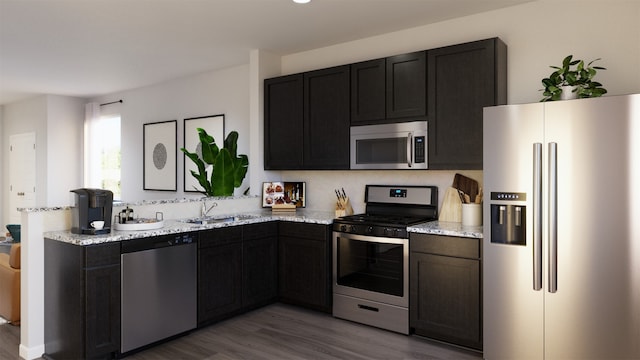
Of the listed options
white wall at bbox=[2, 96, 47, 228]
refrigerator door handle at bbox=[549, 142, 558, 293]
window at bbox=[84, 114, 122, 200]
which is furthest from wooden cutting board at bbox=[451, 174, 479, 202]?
white wall at bbox=[2, 96, 47, 228]

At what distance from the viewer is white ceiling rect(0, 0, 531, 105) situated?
3.45 meters

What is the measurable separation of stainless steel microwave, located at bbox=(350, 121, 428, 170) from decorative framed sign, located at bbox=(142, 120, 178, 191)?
10.6ft

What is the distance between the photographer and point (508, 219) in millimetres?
2807

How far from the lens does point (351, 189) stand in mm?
4391

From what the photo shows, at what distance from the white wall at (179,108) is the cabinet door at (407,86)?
1.78m

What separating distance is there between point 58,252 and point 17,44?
110 inches

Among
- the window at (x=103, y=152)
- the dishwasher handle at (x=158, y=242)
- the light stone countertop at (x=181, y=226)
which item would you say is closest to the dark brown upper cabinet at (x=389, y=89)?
the light stone countertop at (x=181, y=226)

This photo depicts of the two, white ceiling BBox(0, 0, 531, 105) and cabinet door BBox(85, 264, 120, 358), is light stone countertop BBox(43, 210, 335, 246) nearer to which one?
cabinet door BBox(85, 264, 120, 358)

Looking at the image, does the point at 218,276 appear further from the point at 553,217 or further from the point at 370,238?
the point at 553,217

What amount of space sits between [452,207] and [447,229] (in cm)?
48

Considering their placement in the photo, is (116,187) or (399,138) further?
(116,187)

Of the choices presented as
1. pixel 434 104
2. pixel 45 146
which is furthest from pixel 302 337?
pixel 45 146

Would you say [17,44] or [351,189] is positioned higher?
[17,44]

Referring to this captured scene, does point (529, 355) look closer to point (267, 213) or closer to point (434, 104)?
point (434, 104)
